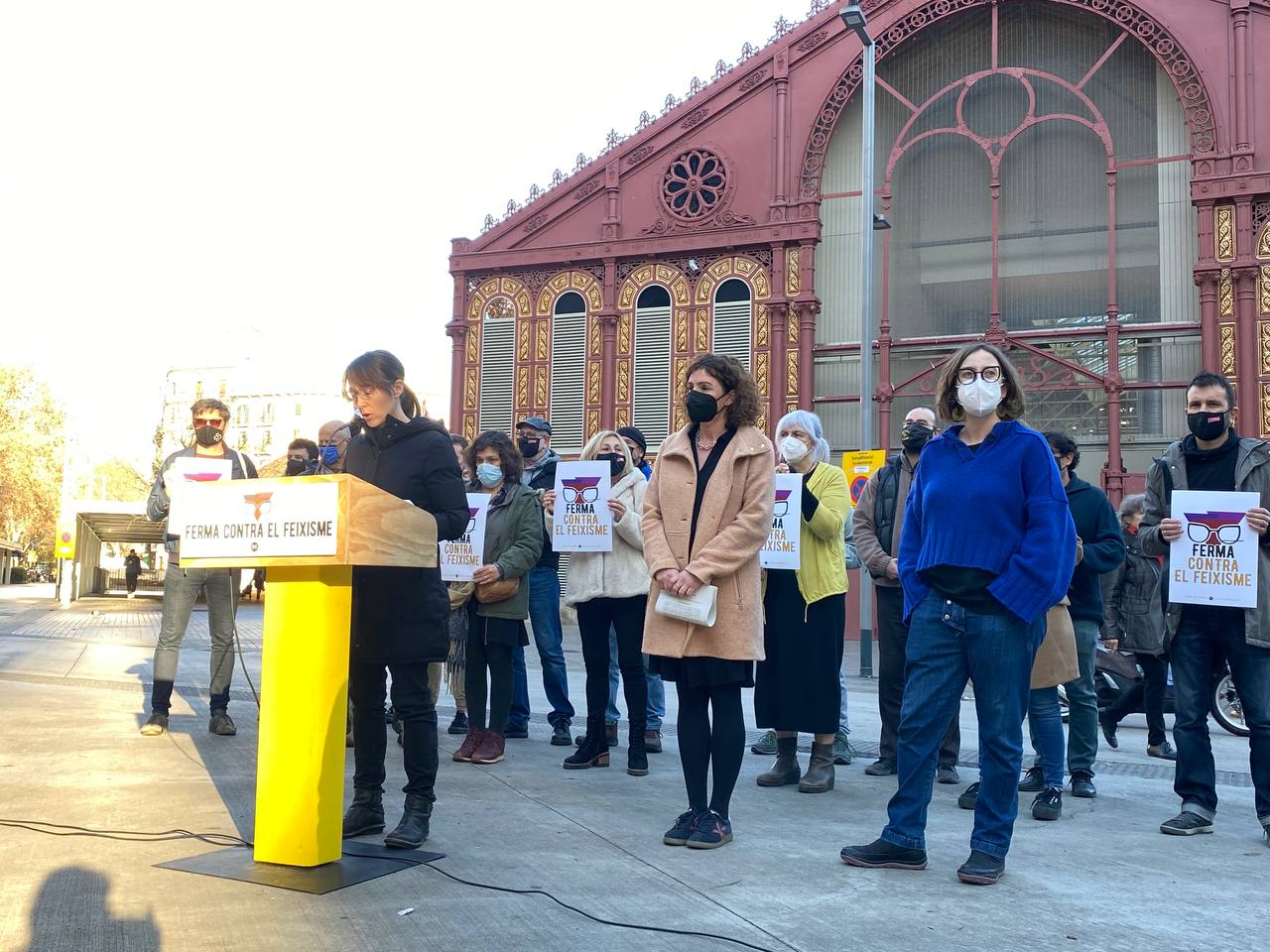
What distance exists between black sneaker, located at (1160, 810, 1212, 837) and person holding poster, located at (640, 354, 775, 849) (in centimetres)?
212

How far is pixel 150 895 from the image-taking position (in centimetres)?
405

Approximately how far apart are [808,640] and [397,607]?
8.71 ft

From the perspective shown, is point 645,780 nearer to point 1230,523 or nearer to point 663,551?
point 663,551


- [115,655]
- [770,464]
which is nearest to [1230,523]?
[770,464]

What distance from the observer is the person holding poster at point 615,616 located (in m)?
7.20

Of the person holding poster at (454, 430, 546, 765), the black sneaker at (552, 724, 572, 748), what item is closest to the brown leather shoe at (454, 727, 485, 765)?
the person holding poster at (454, 430, 546, 765)

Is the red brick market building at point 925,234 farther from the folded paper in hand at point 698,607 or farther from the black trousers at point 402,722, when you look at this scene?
the black trousers at point 402,722

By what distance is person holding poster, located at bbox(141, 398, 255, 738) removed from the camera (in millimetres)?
7875

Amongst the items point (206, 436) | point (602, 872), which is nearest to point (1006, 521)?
point (602, 872)

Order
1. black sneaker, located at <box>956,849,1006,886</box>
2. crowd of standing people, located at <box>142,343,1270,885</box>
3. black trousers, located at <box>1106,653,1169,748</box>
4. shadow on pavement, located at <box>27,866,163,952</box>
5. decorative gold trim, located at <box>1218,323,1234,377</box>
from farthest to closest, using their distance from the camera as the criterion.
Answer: decorative gold trim, located at <box>1218,323,1234,377</box>, black trousers, located at <box>1106,653,1169,748</box>, crowd of standing people, located at <box>142,343,1270,885</box>, black sneaker, located at <box>956,849,1006,886</box>, shadow on pavement, located at <box>27,866,163,952</box>

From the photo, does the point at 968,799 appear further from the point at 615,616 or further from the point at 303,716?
the point at 303,716

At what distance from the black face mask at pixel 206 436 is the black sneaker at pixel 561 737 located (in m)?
2.96

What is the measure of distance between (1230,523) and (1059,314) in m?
19.7

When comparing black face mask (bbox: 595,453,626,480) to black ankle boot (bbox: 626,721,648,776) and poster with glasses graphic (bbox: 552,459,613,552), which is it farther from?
black ankle boot (bbox: 626,721,648,776)
